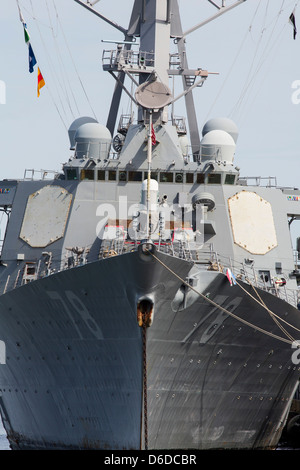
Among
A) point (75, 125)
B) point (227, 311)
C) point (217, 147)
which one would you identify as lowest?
point (227, 311)

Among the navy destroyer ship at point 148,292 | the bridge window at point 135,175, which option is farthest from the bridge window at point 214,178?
the bridge window at point 135,175

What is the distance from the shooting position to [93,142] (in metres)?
29.9

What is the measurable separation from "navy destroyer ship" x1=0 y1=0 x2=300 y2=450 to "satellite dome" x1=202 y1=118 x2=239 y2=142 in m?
0.05

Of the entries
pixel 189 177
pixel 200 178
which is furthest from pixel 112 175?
pixel 200 178

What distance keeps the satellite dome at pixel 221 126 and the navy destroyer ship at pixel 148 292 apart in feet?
0.15

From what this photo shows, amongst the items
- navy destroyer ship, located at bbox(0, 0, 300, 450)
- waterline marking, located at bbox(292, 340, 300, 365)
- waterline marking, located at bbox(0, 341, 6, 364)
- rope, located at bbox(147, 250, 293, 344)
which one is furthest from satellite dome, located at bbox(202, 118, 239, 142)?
waterline marking, located at bbox(0, 341, 6, 364)

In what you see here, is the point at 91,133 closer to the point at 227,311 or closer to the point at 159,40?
the point at 159,40

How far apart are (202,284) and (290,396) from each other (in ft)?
22.5

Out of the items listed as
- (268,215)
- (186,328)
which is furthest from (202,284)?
(268,215)

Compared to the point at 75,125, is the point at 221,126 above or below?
below

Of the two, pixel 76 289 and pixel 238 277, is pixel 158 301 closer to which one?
pixel 76 289

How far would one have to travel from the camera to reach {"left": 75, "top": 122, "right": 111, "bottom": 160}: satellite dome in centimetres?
2989

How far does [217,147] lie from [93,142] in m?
3.77
